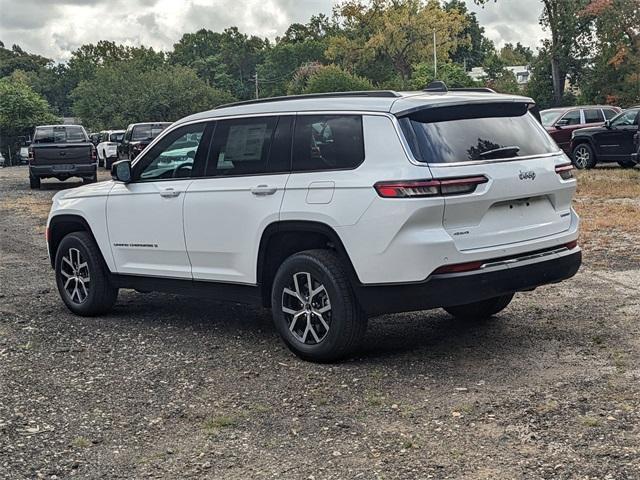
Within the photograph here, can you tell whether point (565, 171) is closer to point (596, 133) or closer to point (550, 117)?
point (596, 133)

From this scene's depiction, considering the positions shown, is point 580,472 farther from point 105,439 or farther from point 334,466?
point 105,439

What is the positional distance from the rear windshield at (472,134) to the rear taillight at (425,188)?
0.18 meters

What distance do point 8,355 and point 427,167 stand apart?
3.40m

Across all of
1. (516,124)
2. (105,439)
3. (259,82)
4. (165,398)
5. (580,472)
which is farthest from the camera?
(259,82)

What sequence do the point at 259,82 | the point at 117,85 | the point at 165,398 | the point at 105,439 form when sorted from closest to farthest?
the point at 105,439 → the point at 165,398 → the point at 117,85 → the point at 259,82

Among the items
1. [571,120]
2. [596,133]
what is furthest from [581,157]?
[571,120]

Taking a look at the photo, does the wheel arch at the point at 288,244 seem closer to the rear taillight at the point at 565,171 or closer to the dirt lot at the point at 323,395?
the dirt lot at the point at 323,395

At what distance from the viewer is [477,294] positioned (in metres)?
5.45

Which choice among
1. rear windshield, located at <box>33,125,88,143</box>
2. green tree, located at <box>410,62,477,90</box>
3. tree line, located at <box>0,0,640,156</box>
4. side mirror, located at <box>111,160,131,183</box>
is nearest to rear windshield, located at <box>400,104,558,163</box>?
side mirror, located at <box>111,160,131,183</box>

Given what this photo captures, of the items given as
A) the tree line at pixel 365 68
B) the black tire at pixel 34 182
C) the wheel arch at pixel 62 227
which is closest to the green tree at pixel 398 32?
the tree line at pixel 365 68

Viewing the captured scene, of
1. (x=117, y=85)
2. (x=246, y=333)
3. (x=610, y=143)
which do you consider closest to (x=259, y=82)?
(x=117, y=85)

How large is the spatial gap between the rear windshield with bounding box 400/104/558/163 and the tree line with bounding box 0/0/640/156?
129 ft

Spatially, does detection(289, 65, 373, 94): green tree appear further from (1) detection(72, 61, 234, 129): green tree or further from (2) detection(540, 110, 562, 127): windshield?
(2) detection(540, 110, 562, 127): windshield

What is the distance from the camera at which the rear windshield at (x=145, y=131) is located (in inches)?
1087
